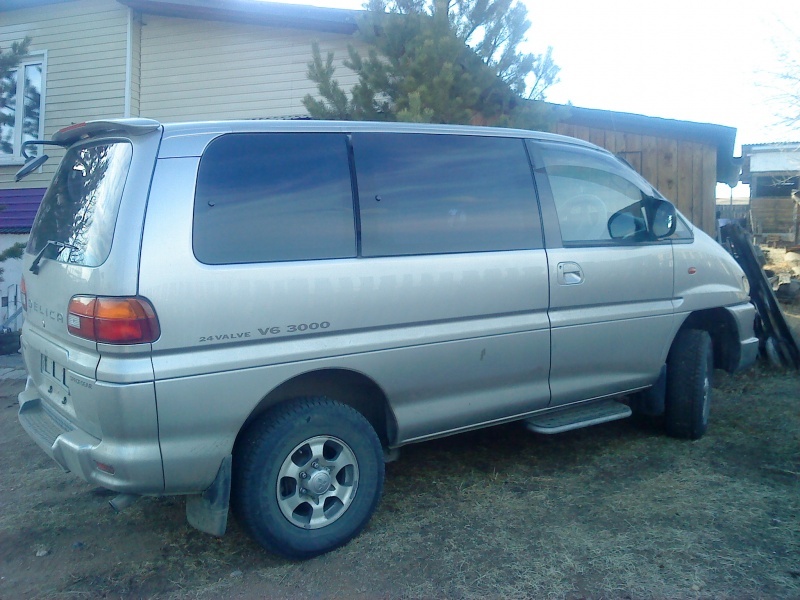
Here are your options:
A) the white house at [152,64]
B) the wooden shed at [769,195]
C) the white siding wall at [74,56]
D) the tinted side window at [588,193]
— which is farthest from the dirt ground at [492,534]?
the wooden shed at [769,195]

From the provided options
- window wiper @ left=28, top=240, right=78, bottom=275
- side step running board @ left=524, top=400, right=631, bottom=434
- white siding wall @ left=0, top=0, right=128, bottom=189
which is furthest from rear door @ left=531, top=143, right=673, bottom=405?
white siding wall @ left=0, top=0, right=128, bottom=189

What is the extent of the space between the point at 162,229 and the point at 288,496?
1.39m

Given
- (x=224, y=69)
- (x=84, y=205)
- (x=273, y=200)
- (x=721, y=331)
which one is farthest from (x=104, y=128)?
(x=224, y=69)

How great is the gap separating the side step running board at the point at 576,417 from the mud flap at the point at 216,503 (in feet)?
6.51

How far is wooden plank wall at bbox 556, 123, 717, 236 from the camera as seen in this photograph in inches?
344

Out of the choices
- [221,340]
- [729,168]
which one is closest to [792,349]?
[729,168]

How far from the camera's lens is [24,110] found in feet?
40.8

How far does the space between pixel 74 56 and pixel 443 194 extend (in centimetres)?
1038

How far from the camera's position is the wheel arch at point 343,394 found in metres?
3.47

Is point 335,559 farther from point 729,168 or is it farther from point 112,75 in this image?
point 112,75

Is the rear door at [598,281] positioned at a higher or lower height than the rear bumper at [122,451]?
higher

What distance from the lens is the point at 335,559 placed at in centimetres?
359

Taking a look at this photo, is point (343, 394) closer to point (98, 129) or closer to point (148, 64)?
point (98, 129)

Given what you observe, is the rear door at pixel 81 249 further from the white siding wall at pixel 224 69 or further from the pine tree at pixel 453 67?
the white siding wall at pixel 224 69
